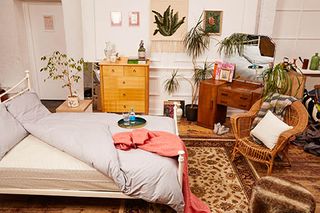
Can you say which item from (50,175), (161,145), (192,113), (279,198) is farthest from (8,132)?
(192,113)

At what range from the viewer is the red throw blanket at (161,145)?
2486 millimetres

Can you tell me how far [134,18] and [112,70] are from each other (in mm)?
977

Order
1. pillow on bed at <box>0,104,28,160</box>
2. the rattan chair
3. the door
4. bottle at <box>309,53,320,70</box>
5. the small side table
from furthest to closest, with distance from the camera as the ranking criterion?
the door
bottle at <box>309,53,320,70</box>
the small side table
the rattan chair
pillow on bed at <box>0,104,28,160</box>

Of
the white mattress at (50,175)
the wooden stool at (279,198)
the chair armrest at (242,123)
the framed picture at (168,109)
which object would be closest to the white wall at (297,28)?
the chair armrest at (242,123)

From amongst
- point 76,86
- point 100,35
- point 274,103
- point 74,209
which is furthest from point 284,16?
point 74,209

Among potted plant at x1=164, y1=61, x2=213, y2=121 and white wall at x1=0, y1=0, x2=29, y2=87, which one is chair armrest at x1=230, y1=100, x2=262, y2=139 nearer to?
potted plant at x1=164, y1=61, x2=213, y2=121

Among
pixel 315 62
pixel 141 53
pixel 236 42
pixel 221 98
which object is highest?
pixel 236 42

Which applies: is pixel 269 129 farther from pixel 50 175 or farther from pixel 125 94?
pixel 50 175

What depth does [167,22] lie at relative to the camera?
14.9 feet

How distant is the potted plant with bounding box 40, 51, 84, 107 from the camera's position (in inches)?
167

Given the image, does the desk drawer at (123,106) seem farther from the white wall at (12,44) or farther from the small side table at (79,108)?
the white wall at (12,44)

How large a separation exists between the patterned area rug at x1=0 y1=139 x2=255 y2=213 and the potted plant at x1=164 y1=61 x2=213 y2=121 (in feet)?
4.49

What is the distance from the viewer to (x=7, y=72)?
5359 mm

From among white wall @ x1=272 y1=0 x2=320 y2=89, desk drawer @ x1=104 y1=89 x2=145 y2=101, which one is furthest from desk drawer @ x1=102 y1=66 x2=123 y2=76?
white wall @ x1=272 y1=0 x2=320 y2=89
